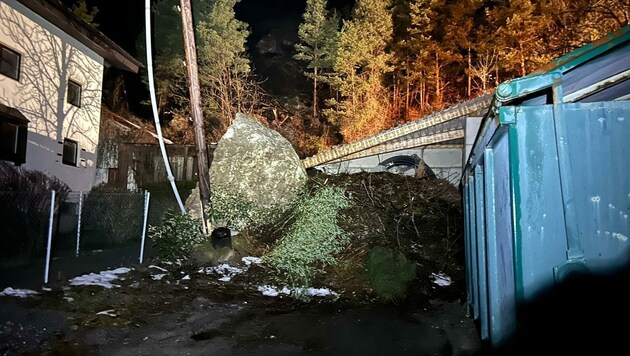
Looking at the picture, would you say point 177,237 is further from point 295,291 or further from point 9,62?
point 9,62

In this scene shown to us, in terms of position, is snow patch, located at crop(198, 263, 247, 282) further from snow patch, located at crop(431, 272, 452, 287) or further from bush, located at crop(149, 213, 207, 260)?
snow patch, located at crop(431, 272, 452, 287)

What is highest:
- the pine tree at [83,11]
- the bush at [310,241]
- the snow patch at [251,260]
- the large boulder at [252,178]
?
the pine tree at [83,11]

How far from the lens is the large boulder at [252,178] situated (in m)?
9.54

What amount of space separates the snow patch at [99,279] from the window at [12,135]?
6097 mm

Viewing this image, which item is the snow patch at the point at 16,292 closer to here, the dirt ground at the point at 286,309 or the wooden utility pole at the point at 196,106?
the dirt ground at the point at 286,309

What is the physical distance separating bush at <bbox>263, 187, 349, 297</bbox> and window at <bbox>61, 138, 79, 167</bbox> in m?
9.35

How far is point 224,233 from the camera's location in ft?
28.8

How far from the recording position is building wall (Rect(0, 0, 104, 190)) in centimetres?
1175

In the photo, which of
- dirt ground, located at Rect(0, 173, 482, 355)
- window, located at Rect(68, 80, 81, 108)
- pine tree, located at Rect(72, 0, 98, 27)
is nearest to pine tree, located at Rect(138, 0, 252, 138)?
pine tree, located at Rect(72, 0, 98, 27)

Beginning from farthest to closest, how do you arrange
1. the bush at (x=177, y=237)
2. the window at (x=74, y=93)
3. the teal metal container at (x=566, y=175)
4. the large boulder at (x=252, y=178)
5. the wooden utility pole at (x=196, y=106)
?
the window at (x=74, y=93), the large boulder at (x=252, y=178), the wooden utility pole at (x=196, y=106), the bush at (x=177, y=237), the teal metal container at (x=566, y=175)

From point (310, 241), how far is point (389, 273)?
1.87 meters

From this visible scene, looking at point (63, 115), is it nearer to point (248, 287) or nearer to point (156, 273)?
point (156, 273)

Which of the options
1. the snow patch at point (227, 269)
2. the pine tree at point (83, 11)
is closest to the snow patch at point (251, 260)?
the snow patch at point (227, 269)

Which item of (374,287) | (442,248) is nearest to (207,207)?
(374,287)
